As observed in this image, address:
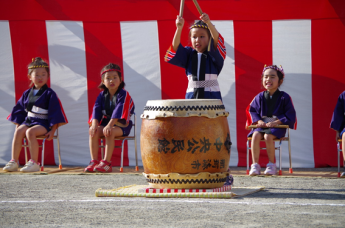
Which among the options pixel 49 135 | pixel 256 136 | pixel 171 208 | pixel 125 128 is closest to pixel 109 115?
pixel 125 128

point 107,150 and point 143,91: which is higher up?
point 143,91

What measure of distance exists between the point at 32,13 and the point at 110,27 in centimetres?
92

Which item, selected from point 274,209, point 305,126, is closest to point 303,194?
point 274,209

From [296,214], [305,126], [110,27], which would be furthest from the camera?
[110,27]

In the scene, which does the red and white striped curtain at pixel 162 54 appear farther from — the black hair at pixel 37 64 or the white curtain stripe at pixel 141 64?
the black hair at pixel 37 64

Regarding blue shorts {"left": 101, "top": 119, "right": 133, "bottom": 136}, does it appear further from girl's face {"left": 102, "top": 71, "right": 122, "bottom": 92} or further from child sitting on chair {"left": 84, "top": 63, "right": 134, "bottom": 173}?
girl's face {"left": 102, "top": 71, "right": 122, "bottom": 92}

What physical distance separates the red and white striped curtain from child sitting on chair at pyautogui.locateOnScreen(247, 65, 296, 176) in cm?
45

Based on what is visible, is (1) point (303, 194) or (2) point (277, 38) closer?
(1) point (303, 194)

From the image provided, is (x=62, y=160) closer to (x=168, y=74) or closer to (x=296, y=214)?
(x=168, y=74)

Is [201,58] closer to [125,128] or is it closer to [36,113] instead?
[125,128]

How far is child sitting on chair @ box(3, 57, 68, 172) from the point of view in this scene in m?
4.95

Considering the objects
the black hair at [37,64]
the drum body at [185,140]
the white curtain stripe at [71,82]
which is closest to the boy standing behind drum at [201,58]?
the drum body at [185,140]

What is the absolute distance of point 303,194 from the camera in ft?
10.5

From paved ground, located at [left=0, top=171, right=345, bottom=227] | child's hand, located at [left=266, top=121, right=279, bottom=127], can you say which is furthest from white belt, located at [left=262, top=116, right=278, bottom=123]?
paved ground, located at [left=0, top=171, right=345, bottom=227]
